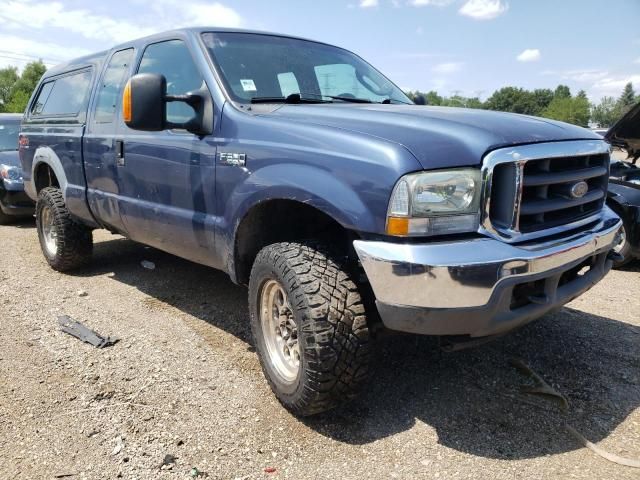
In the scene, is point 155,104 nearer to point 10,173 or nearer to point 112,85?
point 112,85

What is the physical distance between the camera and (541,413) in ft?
8.98

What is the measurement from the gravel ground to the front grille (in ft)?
3.31

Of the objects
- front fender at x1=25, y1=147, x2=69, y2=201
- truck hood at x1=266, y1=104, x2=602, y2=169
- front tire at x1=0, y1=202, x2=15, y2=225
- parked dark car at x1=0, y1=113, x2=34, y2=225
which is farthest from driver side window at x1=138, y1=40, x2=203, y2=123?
front tire at x1=0, y1=202, x2=15, y2=225

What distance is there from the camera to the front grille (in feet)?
7.47

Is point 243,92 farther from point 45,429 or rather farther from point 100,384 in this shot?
point 45,429

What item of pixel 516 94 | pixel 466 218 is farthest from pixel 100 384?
pixel 516 94

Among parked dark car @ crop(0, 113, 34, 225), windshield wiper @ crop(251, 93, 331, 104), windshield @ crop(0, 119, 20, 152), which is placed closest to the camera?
windshield wiper @ crop(251, 93, 331, 104)

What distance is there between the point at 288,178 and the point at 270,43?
1.49 meters

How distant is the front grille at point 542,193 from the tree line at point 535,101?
6958cm

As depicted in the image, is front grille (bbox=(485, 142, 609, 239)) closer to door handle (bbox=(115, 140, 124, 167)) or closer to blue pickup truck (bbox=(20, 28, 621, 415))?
blue pickup truck (bbox=(20, 28, 621, 415))

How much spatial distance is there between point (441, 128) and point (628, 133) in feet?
14.6

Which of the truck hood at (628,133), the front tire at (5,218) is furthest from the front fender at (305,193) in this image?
the front tire at (5,218)

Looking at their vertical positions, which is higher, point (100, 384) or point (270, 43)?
point (270, 43)

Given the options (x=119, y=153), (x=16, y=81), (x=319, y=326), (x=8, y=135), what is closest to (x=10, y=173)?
(x=8, y=135)
